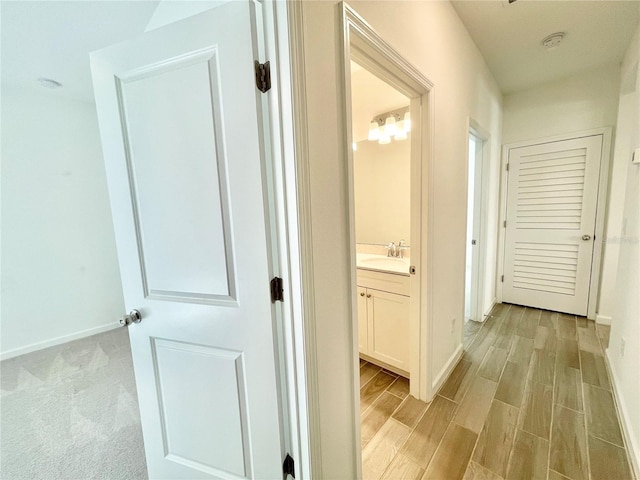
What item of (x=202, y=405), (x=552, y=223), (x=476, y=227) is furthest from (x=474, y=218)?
(x=202, y=405)

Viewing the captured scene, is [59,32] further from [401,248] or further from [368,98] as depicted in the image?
[401,248]

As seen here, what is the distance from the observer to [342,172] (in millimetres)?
963

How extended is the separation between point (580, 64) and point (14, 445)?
18.3 ft

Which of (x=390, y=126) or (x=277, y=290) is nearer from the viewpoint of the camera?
(x=277, y=290)

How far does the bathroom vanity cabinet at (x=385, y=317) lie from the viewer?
6.00 feet

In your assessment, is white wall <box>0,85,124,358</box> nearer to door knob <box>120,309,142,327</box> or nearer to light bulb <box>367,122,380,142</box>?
door knob <box>120,309,142,327</box>

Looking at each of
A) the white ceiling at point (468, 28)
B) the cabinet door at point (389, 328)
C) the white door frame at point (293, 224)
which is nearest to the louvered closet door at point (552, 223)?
the white ceiling at point (468, 28)

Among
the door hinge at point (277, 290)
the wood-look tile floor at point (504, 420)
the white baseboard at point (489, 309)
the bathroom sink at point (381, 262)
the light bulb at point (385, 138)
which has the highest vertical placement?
the light bulb at point (385, 138)

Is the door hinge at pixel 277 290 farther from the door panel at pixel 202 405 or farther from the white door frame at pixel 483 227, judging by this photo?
the white door frame at pixel 483 227

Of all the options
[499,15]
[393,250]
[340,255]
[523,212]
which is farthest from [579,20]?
[340,255]

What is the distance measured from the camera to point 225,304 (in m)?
0.95

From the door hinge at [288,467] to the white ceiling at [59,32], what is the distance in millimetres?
2446

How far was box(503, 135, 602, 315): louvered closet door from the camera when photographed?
275 centimetres

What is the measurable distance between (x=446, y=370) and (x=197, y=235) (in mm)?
2089
